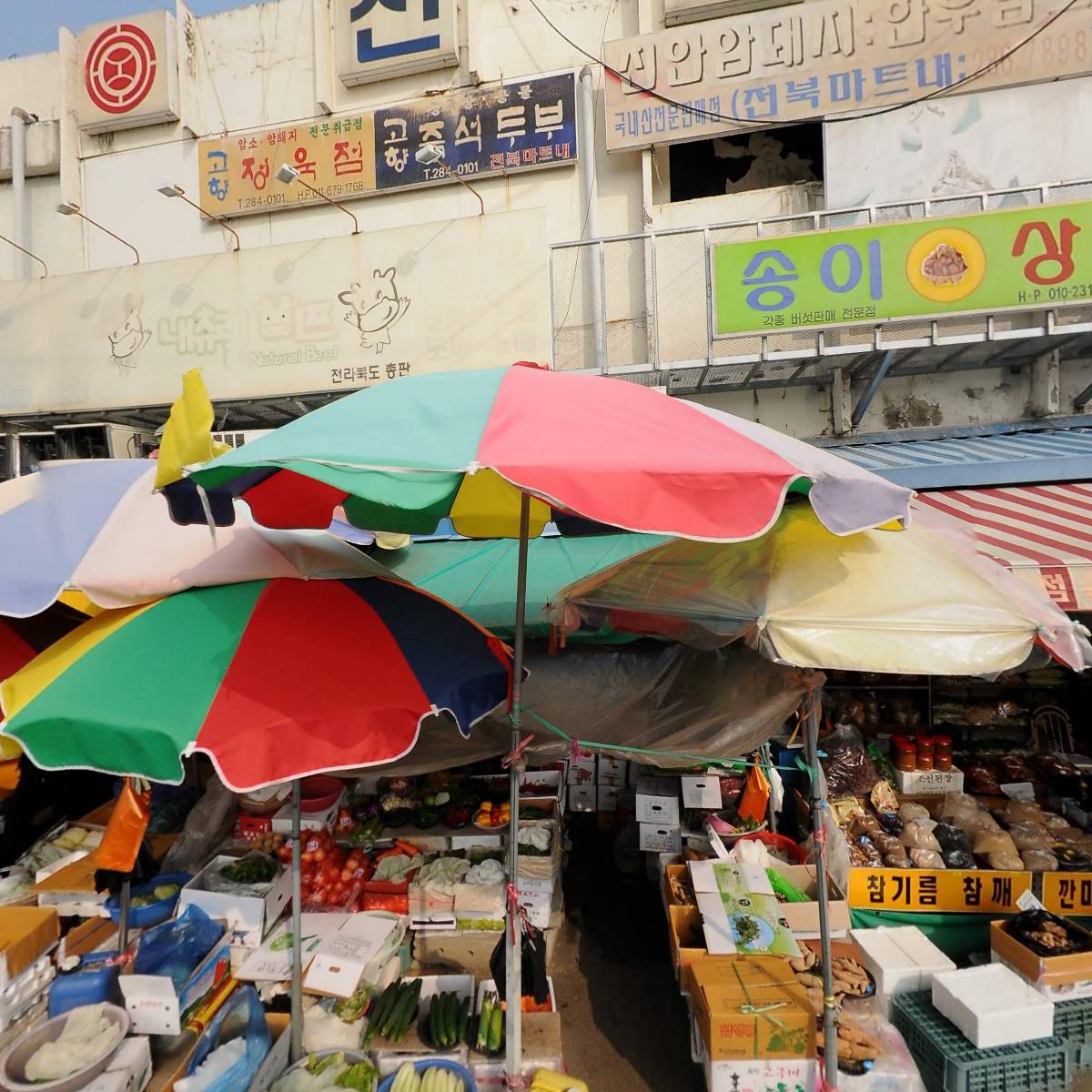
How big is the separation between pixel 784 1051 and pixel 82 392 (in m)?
11.3

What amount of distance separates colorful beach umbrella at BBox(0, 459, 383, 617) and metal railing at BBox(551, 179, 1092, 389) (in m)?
5.45

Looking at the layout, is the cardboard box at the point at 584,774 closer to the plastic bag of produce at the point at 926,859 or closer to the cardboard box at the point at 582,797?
the cardboard box at the point at 582,797

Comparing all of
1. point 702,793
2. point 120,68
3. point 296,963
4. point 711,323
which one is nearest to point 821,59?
point 711,323

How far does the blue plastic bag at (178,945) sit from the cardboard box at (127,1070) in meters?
0.30

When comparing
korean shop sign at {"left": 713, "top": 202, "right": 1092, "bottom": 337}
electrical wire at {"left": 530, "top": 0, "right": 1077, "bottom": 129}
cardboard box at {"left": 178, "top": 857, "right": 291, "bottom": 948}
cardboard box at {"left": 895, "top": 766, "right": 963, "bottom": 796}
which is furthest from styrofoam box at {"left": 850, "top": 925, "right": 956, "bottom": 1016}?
electrical wire at {"left": 530, "top": 0, "right": 1077, "bottom": 129}

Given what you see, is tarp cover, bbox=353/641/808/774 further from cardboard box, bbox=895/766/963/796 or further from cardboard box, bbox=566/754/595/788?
cardboard box, bbox=895/766/963/796

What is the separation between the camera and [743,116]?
855 cm

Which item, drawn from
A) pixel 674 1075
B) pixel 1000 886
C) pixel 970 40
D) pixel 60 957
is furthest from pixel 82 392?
pixel 970 40

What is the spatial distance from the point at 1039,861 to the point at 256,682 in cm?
583

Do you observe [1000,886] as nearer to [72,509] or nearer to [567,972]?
[567,972]

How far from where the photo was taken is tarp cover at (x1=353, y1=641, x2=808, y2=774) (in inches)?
130

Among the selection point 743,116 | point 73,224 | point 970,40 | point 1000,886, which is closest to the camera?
point 1000,886

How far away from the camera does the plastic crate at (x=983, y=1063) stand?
3436 millimetres

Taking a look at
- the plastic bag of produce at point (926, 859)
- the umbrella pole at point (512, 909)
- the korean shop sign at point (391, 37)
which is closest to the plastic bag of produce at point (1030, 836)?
the plastic bag of produce at point (926, 859)
